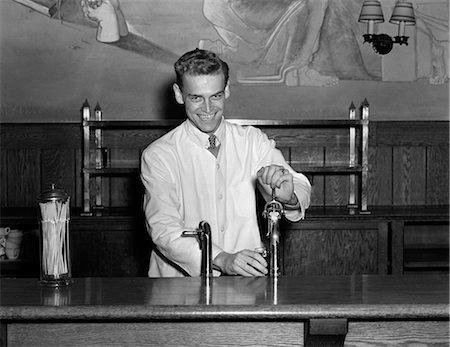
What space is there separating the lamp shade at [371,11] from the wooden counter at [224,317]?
327 centimetres

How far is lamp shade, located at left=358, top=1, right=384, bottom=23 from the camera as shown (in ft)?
17.7

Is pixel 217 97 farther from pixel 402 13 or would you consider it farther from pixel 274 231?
pixel 402 13

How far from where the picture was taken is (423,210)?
17.3ft

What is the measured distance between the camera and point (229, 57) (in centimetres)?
545

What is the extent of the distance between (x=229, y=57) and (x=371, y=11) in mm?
981

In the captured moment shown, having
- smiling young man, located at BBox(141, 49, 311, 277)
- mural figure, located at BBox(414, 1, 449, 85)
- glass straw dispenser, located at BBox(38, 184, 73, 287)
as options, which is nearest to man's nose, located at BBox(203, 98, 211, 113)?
smiling young man, located at BBox(141, 49, 311, 277)

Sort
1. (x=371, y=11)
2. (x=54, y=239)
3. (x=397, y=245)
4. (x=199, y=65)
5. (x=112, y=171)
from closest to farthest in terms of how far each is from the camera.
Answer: (x=54, y=239)
(x=199, y=65)
(x=397, y=245)
(x=112, y=171)
(x=371, y=11)

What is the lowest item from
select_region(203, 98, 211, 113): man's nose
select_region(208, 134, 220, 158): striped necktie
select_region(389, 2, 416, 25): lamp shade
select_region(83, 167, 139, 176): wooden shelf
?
select_region(83, 167, 139, 176): wooden shelf

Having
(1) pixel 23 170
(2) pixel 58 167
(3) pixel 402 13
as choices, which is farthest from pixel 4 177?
(3) pixel 402 13

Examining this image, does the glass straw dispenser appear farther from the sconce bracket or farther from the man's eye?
the sconce bracket

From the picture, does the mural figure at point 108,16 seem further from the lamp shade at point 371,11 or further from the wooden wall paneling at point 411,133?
the wooden wall paneling at point 411,133

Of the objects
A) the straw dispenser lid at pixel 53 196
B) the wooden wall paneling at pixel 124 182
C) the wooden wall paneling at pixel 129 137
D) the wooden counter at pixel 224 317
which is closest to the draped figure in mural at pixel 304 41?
the wooden wall paneling at pixel 129 137

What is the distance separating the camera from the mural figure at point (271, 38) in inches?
214

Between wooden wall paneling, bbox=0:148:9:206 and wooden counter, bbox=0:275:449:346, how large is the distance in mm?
3133
